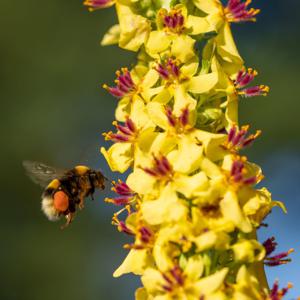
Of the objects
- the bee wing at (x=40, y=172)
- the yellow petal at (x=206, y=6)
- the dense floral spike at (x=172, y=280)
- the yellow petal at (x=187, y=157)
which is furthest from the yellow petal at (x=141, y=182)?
the bee wing at (x=40, y=172)

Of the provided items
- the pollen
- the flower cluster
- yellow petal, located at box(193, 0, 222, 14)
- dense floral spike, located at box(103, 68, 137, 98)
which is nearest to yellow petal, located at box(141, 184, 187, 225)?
the flower cluster

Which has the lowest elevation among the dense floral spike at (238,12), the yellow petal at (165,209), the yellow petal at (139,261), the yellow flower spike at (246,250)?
the yellow petal at (139,261)

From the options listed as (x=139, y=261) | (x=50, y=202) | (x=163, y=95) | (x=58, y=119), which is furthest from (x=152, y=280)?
(x=58, y=119)

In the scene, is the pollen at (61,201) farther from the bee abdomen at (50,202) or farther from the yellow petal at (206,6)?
the yellow petal at (206,6)

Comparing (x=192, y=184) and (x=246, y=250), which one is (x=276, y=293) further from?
(x=192, y=184)

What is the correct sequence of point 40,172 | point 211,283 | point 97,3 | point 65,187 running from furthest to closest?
point 40,172
point 65,187
point 97,3
point 211,283

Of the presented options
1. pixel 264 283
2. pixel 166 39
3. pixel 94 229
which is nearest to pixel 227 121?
pixel 166 39

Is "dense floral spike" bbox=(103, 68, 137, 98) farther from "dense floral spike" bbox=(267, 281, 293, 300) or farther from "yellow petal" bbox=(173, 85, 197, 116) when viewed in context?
"dense floral spike" bbox=(267, 281, 293, 300)
